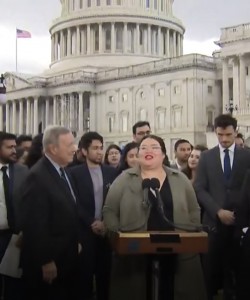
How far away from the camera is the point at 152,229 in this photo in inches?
227

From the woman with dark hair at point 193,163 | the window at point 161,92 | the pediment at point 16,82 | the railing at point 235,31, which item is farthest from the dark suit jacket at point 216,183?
the pediment at point 16,82

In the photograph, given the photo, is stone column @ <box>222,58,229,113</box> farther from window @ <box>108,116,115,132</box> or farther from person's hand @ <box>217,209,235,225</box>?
person's hand @ <box>217,209,235,225</box>

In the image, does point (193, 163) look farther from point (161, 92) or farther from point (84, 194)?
point (161, 92)

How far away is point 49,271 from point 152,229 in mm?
1030

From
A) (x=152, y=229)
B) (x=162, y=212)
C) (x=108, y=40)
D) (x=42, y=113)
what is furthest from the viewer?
(x=108, y=40)

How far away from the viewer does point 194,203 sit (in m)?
6.05

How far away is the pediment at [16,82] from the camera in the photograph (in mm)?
75988

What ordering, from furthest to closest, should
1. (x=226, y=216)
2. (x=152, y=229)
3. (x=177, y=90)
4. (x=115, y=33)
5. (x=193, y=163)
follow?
1. (x=115, y=33)
2. (x=177, y=90)
3. (x=193, y=163)
4. (x=226, y=216)
5. (x=152, y=229)

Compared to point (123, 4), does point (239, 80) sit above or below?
below

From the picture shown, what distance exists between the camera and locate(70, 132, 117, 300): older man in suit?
7.46m

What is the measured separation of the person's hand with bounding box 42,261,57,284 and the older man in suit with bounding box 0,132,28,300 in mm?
872

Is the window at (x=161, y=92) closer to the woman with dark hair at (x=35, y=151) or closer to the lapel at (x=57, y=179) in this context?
the woman with dark hair at (x=35, y=151)

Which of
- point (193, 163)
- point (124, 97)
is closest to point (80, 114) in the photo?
point (124, 97)

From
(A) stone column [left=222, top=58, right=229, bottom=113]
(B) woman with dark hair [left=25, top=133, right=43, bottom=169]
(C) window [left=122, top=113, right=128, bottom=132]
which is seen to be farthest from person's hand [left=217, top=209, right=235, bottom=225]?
(C) window [left=122, top=113, right=128, bottom=132]
